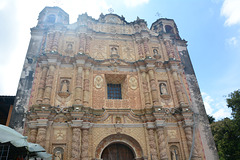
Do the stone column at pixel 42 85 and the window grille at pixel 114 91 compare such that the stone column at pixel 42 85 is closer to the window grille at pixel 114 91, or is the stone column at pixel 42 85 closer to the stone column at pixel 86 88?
the stone column at pixel 86 88

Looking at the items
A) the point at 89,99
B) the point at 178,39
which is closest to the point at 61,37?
the point at 89,99

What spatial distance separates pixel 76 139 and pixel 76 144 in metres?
0.23

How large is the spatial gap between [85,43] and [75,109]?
4.93 m

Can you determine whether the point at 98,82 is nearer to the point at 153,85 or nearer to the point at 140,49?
the point at 153,85

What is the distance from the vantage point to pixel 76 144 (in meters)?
8.92

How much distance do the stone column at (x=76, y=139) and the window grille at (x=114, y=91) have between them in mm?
2965

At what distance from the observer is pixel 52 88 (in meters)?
10.5

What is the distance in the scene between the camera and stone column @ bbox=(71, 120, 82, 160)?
8688mm

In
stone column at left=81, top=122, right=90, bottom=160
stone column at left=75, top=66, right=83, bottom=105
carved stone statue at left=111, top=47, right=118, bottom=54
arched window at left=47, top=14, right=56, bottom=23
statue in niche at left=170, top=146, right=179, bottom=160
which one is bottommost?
Result: statue in niche at left=170, top=146, right=179, bottom=160

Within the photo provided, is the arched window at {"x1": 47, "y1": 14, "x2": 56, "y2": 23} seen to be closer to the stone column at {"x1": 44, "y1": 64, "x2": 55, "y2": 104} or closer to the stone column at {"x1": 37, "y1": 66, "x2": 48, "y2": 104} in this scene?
the stone column at {"x1": 37, "y1": 66, "x2": 48, "y2": 104}

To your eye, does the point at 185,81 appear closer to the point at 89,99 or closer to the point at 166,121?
the point at 166,121

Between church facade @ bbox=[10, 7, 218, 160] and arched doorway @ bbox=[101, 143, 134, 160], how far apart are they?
5cm

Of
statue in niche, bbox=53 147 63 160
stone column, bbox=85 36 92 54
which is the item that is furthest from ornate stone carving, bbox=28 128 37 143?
stone column, bbox=85 36 92 54

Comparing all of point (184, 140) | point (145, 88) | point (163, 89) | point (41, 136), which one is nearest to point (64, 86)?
point (41, 136)
